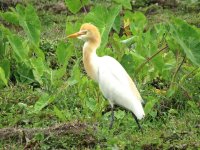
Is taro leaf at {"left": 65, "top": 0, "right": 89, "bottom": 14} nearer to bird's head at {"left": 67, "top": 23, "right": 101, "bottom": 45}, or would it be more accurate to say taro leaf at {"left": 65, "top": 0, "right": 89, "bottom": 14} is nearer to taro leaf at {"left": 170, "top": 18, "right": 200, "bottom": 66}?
bird's head at {"left": 67, "top": 23, "right": 101, "bottom": 45}

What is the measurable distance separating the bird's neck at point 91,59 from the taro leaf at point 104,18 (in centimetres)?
80

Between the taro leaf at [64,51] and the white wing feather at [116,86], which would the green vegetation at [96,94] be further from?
the white wing feather at [116,86]

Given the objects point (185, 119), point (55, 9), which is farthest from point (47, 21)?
point (185, 119)

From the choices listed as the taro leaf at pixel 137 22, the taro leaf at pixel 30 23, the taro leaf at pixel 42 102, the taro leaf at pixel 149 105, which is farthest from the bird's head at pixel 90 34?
A: the taro leaf at pixel 137 22

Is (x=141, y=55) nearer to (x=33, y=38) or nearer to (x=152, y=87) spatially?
(x=152, y=87)

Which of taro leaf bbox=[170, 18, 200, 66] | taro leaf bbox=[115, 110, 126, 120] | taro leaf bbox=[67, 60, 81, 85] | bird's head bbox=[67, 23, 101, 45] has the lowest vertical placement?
taro leaf bbox=[115, 110, 126, 120]

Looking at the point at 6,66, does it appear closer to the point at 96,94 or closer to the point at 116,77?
the point at 96,94

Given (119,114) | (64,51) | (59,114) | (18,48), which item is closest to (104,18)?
(64,51)

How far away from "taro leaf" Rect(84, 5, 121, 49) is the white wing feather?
3.48 feet

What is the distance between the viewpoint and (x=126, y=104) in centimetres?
594

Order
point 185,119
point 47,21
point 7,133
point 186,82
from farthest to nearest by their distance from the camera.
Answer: point 47,21 → point 186,82 → point 185,119 → point 7,133

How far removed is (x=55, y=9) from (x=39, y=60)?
5464 millimetres

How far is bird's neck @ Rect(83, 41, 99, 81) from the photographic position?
6.15 metres

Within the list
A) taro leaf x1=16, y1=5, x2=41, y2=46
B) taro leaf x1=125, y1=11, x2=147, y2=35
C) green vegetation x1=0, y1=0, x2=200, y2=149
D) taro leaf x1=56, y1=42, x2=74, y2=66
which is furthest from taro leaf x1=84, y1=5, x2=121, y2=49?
taro leaf x1=125, y1=11, x2=147, y2=35
